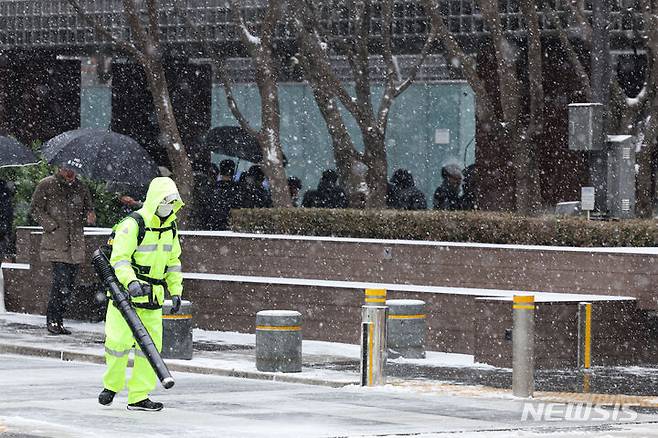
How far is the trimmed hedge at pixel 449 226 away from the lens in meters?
20.2

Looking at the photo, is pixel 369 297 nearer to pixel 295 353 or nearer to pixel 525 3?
pixel 295 353

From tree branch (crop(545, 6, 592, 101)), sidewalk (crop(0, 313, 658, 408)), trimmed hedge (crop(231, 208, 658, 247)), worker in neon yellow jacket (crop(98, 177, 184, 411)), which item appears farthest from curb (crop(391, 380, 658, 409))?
tree branch (crop(545, 6, 592, 101))

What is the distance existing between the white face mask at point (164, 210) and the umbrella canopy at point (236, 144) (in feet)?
52.1

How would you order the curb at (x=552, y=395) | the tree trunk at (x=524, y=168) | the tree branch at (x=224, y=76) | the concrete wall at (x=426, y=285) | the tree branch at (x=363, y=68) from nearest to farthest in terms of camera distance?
the curb at (x=552, y=395)
the concrete wall at (x=426, y=285)
the tree trunk at (x=524, y=168)
the tree branch at (x=363, y=68)
the tree branch at (x=224, y=76)

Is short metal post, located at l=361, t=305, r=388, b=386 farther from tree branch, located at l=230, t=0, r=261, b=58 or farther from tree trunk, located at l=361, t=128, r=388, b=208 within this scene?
tree branch, located at l=230, t=0, r=261, b=58

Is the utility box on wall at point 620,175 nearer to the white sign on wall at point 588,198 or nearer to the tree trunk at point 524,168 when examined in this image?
the white sign on wall at point 588,198

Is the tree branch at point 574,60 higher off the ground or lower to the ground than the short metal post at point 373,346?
higher

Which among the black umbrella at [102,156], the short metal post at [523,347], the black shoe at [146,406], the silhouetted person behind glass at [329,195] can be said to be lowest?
the black shoe at [146,406]

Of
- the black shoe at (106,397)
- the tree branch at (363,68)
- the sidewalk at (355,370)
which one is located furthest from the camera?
the tree branch at (363,68)

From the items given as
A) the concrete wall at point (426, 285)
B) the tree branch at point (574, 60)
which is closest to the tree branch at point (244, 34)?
the concrete wall at point (426, 285)

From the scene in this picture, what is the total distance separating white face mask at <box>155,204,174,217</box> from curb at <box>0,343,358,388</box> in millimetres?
3236

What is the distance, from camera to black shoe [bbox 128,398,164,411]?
47.5 feet

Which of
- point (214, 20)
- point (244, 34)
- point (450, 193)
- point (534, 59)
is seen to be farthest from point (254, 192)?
point (534, 59)

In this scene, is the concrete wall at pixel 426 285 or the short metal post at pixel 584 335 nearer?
the short metal post at pixel 584 335
